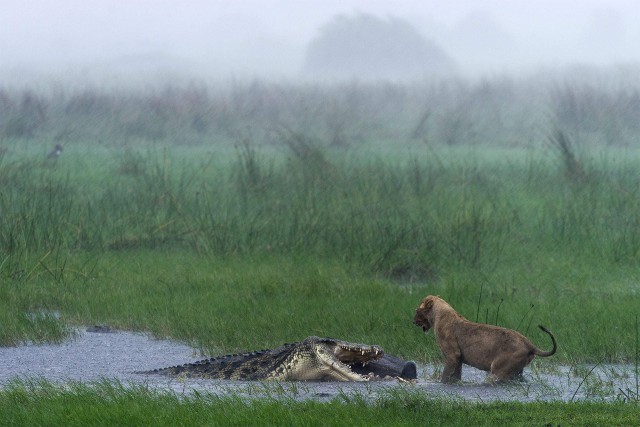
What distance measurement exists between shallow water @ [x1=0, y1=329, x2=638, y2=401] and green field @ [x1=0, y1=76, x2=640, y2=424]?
1.01ft

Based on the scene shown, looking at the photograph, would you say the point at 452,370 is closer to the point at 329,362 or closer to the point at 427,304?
the point at 427,304

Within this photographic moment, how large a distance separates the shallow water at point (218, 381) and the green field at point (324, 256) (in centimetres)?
31

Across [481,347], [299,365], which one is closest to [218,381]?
[299,365]

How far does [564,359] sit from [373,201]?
743 cm

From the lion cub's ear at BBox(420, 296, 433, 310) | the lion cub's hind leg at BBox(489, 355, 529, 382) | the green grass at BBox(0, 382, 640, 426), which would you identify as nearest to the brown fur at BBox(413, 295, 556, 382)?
the lion cub's hind leg at BBox(489, 355, 529, 382)

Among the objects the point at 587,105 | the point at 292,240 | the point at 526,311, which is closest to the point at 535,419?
the point at 526,311

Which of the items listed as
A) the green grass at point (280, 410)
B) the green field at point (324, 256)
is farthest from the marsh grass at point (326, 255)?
the green grass at point (280, 410)

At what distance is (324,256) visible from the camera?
14.4 m

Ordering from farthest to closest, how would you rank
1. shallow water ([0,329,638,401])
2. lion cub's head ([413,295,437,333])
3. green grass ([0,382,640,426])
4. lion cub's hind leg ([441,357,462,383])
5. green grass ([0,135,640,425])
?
lion cub's head ([413,295,437,333])
lion cub's hind leg ([441,357,462,383])
shallow water ([0,329,638,401])
green grass ([0,135,640,425])
green grass ([0,382,640,426])

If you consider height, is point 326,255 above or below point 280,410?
below

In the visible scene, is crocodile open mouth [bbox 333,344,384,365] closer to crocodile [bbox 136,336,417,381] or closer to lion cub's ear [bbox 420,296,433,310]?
crocodile [bbox 136,336,417,381]

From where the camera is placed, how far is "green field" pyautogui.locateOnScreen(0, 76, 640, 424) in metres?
10.6

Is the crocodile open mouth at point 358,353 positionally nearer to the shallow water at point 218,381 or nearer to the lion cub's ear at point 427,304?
the shallow water at point 218,381

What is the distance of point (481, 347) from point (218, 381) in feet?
6.34
